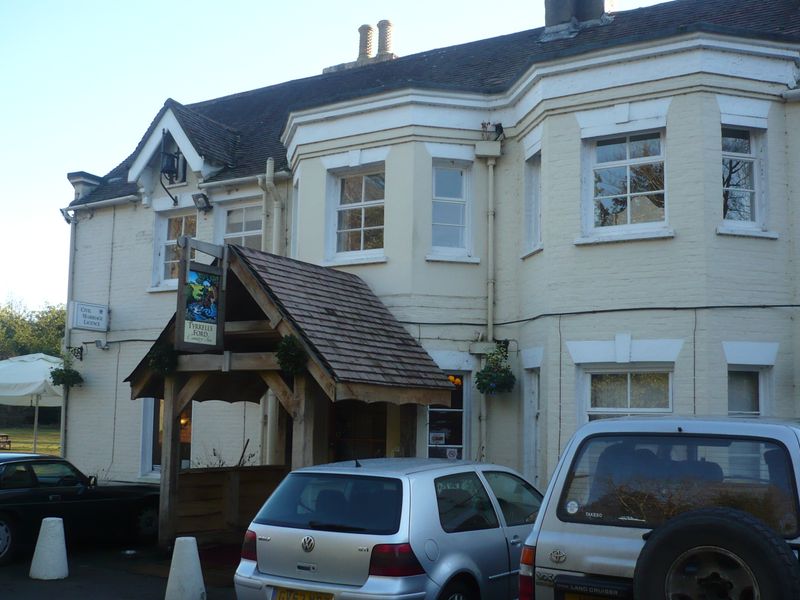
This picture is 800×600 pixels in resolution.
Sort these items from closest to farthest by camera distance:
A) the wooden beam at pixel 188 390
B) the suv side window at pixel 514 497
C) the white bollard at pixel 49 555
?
1. the suv side window at pixel 514 497
2. the white bollard at pixel 49 555
3. the wooden beam at pixel 188 390

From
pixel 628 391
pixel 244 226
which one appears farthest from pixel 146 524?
pixel 628 391

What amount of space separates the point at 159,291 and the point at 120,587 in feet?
28.1

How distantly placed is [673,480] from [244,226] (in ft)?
43.6

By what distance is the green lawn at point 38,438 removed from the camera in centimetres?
3288

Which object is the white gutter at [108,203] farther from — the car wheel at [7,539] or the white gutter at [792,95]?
the white gutter at [792,95]

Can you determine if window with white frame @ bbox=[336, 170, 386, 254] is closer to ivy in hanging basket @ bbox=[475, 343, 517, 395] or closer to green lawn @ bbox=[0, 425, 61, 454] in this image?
ivy in hanging basket @ bbox=[475, 343, 517, 395]

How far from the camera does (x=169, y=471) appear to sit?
481 inches

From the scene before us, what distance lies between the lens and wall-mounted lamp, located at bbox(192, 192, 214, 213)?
57.0ft

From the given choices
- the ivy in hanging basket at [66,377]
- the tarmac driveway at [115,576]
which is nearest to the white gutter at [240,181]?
the ivy in hanging basket at [66,377]

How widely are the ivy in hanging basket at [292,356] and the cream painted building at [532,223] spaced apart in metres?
2.29

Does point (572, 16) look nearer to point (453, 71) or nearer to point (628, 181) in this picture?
point (453, 71)

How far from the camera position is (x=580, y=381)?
1230cm

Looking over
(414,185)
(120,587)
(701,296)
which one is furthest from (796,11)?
(120,587)

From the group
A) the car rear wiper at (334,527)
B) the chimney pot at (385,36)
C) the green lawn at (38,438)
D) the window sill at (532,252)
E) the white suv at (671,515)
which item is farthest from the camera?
the green lawn at (38,438)
